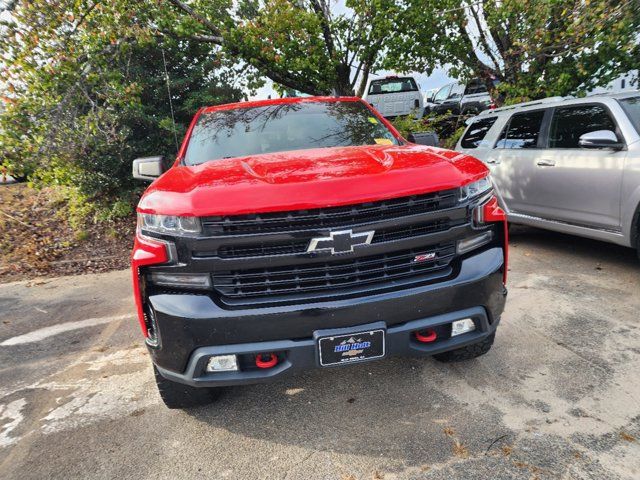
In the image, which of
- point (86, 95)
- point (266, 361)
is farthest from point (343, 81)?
point (266, 361)

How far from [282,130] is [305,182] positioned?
147cm

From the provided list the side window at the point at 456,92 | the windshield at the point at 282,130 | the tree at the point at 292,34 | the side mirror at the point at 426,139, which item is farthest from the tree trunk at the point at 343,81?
the side window at the point at 456,92

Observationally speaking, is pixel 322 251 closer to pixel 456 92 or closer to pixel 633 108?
pixel 633 108

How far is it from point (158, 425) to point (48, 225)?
6833 mm

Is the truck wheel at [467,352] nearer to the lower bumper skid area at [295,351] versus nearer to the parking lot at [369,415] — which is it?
the parking lot at [369,415]

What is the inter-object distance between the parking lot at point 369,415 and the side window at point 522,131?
218cm

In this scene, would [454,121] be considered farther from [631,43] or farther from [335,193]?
[335,193]

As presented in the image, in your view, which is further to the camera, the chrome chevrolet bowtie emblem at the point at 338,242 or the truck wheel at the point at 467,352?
the truck wheel at the point at 467,352

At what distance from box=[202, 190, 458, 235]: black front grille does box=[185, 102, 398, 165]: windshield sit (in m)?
1.14

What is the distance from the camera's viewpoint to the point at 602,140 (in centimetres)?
407

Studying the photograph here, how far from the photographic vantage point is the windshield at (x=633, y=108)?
4.07 m

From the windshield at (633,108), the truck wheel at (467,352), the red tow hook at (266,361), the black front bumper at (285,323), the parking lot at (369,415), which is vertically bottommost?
the parking lot at (369,415)

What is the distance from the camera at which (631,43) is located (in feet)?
23.7

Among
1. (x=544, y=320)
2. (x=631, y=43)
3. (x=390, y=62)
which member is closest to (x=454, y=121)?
(x=390, y=62)
